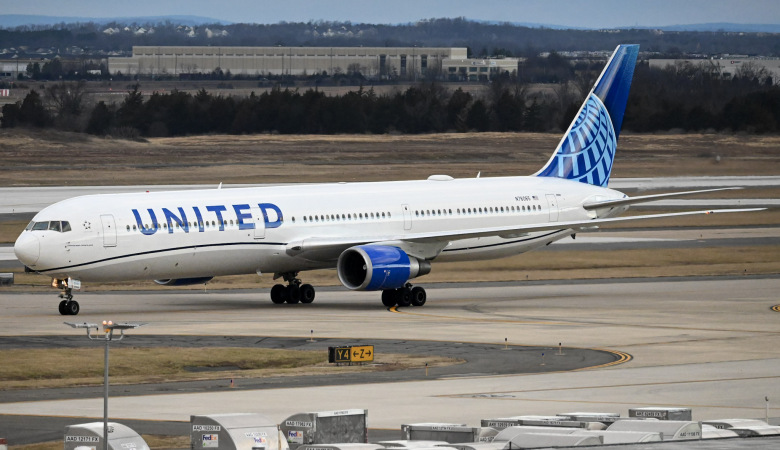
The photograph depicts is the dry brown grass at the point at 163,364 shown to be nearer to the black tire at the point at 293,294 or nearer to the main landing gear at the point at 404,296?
the main landing gear at the point at 404,296

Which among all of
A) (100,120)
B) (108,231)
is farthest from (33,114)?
(108,231)

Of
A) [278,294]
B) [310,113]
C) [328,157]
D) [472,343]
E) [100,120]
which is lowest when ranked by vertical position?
[278,294]

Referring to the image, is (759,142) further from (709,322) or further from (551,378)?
(551,378)

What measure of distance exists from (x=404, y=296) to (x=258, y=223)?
6.44 metres

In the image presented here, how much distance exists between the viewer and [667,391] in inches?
1395

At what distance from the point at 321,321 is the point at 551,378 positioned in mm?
14064

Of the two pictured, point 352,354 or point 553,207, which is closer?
point 352,354

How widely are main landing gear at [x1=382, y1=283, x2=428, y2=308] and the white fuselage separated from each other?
1.84 m

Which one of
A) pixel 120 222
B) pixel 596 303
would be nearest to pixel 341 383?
pixel 120 222

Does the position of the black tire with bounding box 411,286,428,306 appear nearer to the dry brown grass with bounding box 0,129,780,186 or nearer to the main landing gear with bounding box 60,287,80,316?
the main landing gear with bounding box 60,287,80,316

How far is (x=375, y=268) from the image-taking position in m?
52.5

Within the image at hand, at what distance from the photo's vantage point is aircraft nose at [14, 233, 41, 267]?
48812 millimetres

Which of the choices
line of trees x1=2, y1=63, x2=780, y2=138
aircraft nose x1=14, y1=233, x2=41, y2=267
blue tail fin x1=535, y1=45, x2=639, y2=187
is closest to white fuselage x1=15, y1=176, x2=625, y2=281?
aircraft nose x1=14, y1=233, x2=41, y2=267

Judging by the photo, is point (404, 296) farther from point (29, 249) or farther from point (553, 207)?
point (29, 249)
